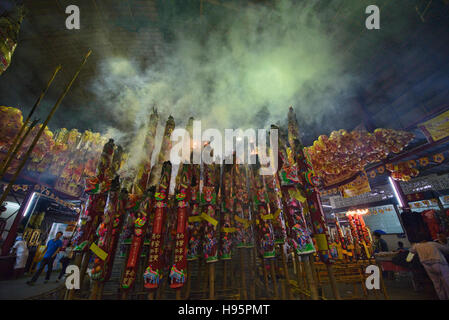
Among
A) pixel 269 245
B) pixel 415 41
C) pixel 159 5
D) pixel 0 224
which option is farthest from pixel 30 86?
pixel 415 41

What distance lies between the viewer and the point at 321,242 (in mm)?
3217

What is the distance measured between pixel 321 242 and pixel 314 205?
0.73m

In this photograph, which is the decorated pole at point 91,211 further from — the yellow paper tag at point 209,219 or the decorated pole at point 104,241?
the yellow paper tag at point 209,219

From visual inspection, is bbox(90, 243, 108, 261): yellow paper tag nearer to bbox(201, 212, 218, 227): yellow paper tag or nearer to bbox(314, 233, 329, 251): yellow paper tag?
bbox(201, 212, 218, 227): yellow paper tag

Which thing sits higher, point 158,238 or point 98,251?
point 158,238

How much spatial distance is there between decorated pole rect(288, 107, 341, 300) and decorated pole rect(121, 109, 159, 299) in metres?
3.71

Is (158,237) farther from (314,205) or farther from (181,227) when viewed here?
(314,205)

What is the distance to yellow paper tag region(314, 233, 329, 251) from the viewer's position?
10.4 ft

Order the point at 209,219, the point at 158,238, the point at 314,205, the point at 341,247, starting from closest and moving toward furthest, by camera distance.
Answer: the point at 158,238 → the point at 314,205 → the point at 209,219 → the point at 341,247

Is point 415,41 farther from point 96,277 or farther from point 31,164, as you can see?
point 31,164

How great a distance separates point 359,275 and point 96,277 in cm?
609

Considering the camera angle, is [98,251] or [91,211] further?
[91,211]

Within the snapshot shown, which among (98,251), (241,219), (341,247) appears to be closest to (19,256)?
(98,251)

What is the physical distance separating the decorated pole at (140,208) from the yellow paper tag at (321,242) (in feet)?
12.2
